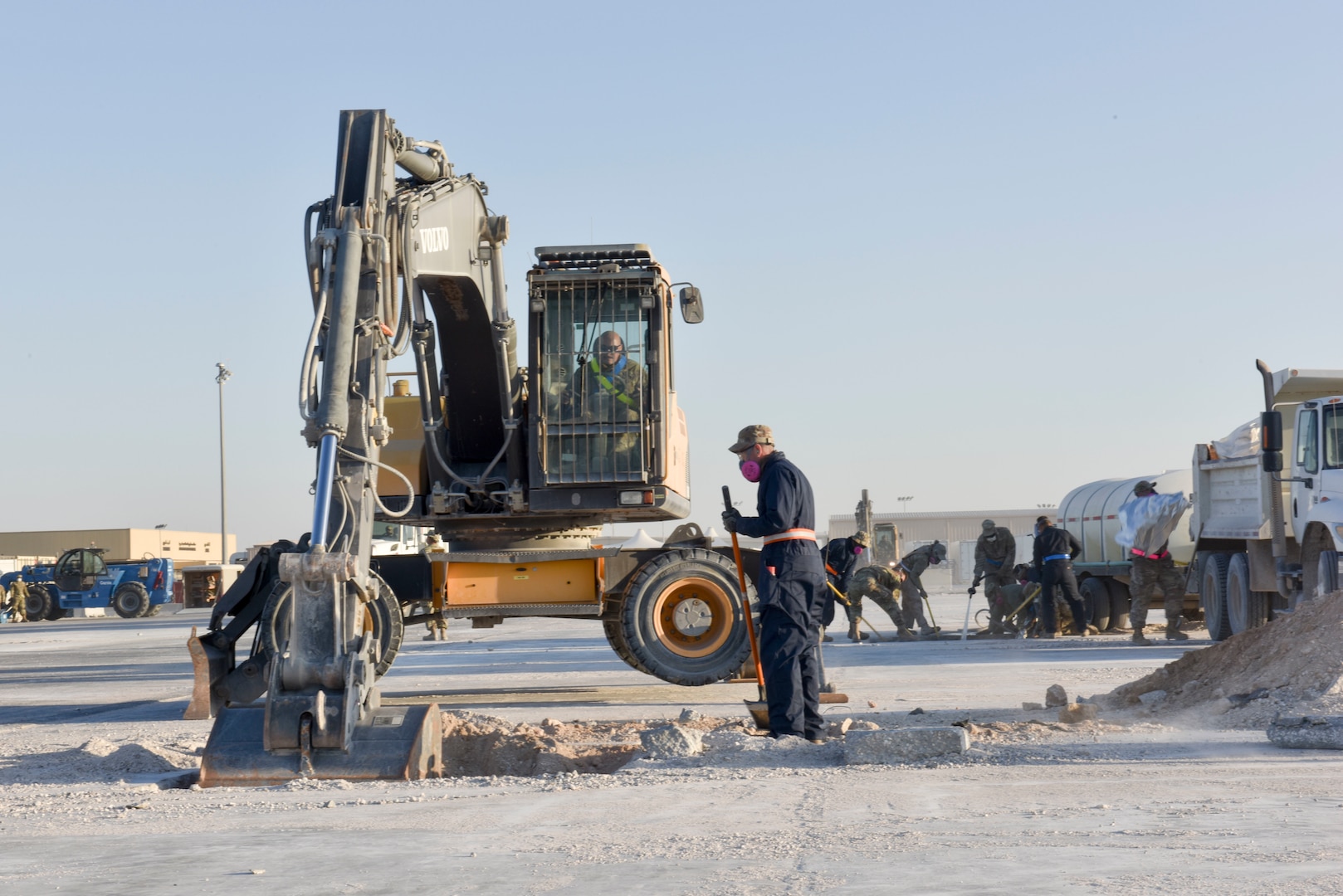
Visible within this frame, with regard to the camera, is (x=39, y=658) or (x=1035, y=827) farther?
(x=39, y=658)

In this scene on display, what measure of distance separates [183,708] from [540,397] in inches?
166

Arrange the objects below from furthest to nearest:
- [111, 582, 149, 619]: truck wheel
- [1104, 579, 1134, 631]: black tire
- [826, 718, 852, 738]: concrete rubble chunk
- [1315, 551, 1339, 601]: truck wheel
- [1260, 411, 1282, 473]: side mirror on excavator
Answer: [111, 582, 149, 619]: truck wheel, [1104, 579, 1134, 631]: black tire, [1260, 411, 1282, 473]: side mirror on excavator, [1315, 551, 1339, 601]: truck wheel, [826, 718, 852, 738]: concrete rubble chunk

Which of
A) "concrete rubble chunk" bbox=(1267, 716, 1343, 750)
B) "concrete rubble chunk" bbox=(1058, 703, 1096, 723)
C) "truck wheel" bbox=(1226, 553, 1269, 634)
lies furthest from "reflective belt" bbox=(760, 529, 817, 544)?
"truck wheel" bbox=(1226, 553, 1269, 634)

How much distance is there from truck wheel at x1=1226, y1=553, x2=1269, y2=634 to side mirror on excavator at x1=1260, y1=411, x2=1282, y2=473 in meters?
2.07

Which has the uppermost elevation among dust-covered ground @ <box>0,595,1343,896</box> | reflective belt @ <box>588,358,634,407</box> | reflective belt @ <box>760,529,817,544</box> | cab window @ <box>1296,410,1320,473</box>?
reflective belt @ <box>588,358,634,407</box>

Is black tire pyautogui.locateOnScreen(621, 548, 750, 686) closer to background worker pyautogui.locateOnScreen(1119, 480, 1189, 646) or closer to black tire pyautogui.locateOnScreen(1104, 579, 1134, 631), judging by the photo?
background worker pyautogui.locateOnScreen(1119, 480, 1189, 646)

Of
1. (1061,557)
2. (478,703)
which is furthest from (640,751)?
(1061,557)

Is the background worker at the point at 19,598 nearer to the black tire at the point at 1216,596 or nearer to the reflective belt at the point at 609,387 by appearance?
the black tire at the point at 1216,596

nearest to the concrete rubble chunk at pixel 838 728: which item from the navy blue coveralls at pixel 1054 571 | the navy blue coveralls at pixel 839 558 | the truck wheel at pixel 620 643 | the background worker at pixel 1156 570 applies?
the truck wheel at pixel 620 643

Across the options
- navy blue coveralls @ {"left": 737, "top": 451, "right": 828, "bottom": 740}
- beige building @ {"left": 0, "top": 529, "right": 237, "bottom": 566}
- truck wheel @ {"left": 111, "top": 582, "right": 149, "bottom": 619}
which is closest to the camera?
navy blue coveralls @ {"left": 737, "top": 451, "right": 828, "bottom": 740}

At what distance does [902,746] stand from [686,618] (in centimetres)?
494

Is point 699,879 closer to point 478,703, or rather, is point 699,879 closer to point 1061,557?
point 478,703

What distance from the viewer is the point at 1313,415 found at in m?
15.2

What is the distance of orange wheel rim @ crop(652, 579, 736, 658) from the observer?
39.2ft
